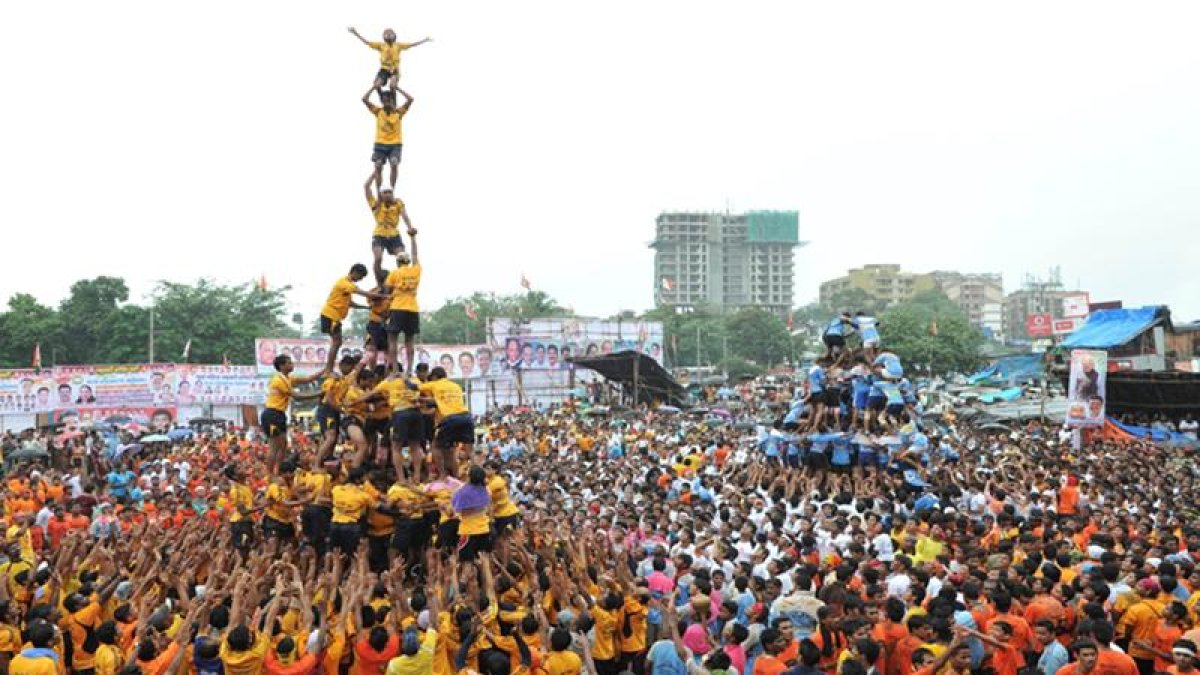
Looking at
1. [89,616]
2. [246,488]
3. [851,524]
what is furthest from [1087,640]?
[246,488]

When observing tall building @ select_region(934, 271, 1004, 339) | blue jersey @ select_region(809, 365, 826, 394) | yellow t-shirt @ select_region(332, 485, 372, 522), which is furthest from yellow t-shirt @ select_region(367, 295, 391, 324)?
tall building @ select_region(934, 271, 1004, 339)

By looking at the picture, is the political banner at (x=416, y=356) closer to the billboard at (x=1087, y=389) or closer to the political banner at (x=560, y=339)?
the political banner at (x=560, y=339)

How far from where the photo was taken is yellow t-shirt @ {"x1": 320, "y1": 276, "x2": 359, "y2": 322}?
12.7 meters

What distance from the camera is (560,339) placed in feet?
167

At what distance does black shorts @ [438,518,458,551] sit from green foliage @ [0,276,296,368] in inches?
1791

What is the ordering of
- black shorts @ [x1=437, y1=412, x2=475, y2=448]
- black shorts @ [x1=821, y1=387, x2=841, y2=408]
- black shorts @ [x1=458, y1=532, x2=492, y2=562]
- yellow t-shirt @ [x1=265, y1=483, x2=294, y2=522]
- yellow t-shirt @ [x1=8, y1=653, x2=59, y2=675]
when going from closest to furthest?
1. yellow t-shirt @ [x1=8, y1=653, x2=59, y2=675]
2. black shorts @ [x1=458, y1=532, x2=492, y2=562]
3. black shorts @ [x1=437, y1=412, x2=475, y2=448]
4. yellow t-shirt @ [x1=265, y1=483, x2=294, y2=522]
5. black shorts @ [x1=821, y1=387, x2=841, y2=408]

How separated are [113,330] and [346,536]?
1824 inches

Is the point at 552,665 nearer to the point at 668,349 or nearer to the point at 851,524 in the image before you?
the point at 851,524

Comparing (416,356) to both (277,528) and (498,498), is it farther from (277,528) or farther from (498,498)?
(498,498)

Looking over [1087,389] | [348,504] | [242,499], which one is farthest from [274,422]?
[1087,389]

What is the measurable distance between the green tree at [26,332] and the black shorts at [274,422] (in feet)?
136

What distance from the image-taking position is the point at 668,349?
3425 inches

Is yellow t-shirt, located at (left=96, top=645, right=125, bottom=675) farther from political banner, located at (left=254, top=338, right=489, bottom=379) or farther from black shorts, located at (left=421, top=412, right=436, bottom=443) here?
political banner, located at (left=254, top=338, right=489, bottom=379)

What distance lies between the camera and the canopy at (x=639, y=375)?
136ft
